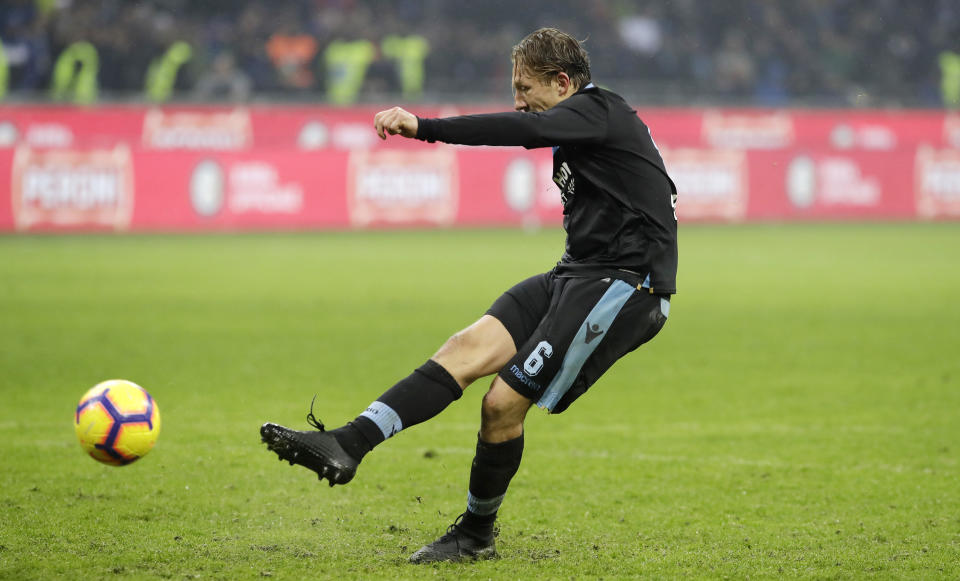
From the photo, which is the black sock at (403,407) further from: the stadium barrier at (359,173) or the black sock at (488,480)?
the stadium barrier at (359,173)

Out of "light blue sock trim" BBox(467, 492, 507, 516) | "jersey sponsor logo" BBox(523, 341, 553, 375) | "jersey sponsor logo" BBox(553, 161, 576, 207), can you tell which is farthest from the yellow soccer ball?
"jersey sponsor logo" BBox(553, 161, 576, 207)

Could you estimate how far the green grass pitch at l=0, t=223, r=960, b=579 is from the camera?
4.77 meters

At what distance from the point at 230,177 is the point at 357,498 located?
677 inches

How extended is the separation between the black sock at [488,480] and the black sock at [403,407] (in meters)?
0.26

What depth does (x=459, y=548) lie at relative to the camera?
4.72 meters

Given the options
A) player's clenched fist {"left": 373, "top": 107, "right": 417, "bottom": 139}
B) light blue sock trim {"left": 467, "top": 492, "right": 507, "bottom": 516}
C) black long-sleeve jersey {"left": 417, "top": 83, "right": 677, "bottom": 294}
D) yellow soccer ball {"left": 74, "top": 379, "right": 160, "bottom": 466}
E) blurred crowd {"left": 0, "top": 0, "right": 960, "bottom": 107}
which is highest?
blurred crowd {"left": 0, "top": 0, "right": 960, "bottom": 107}

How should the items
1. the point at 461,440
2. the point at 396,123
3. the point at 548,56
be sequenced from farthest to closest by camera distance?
the point at 461,440 → the point at 548,56 → the point at 396,123

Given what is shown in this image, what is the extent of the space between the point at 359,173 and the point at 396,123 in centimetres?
1897

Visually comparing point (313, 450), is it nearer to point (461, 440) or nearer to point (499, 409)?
point (499, 409)

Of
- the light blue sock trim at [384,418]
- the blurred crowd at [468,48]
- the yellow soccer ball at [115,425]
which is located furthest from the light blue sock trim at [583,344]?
the blurred crowd at [468,48]

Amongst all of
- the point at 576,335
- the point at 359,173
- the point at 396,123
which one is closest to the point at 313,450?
the point at 576,335

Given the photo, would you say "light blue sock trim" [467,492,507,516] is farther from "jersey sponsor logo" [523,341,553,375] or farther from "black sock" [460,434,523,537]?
"jersey sponsor logo" [523,341,553,375]

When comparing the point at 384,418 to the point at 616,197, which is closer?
the point at 384,418

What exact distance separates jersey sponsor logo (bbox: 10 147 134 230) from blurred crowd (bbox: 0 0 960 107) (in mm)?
4591
